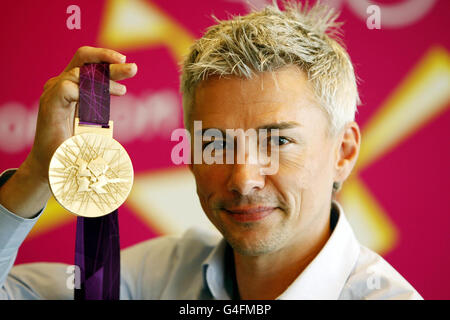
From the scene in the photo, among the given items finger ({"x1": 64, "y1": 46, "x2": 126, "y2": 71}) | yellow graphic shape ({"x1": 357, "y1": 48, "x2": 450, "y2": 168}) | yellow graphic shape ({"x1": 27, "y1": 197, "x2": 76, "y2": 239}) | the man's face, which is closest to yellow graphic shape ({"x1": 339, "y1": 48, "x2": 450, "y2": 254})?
yellow graphic shape ({"x1": 357, "y1": 48, "x2": 450, "y2": 168})

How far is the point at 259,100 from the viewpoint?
109cm

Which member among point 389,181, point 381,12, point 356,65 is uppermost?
point 381,12

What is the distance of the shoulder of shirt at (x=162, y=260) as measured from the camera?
1.45 meters

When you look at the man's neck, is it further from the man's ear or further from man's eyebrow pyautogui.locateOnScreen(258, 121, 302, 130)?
man's eyebrow pyautogui.locateOnScreen(258, 121, 302, 130)

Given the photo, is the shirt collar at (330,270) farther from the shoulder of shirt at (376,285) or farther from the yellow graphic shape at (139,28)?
the yellow graphic shape at (139,28)

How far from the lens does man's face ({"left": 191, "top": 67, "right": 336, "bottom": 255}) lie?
1.09m

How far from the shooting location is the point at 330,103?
1176 mm

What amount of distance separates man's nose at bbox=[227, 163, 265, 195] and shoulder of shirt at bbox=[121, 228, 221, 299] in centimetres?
47

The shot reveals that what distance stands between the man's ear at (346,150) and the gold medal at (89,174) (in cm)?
58

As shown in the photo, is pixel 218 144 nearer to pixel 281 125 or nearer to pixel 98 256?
pixel 281 125

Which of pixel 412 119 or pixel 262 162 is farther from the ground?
pixel 412 119
